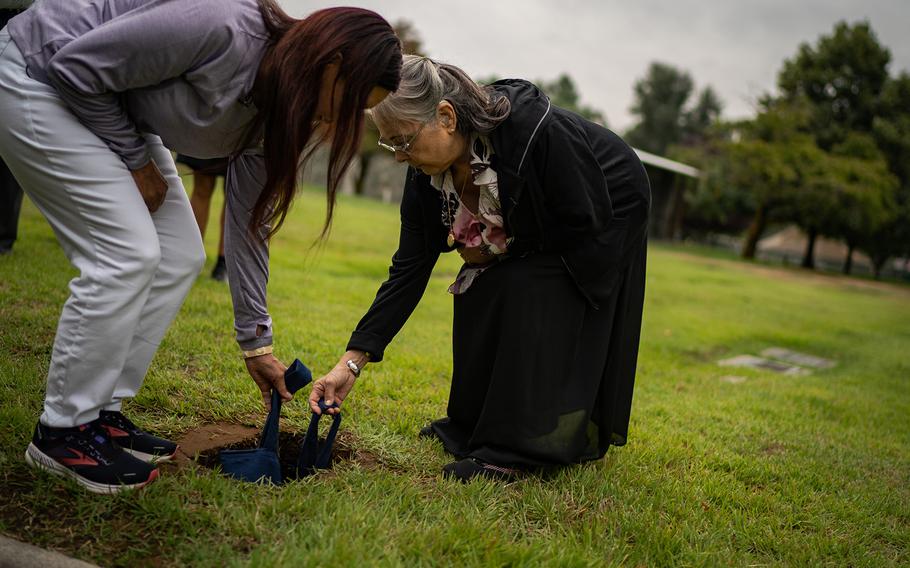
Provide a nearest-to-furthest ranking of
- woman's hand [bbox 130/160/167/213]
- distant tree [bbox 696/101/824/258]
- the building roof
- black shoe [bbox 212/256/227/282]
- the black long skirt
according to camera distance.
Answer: woman's hand [bbox 130/160/167/213] → the black long skirt → black shoe [bbox 212/256/227/282] → the building roof → distant tree [bbox 696/101/824/258]

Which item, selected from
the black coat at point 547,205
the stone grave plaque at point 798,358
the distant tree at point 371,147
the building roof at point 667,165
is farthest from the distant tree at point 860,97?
the black coat at point 547,205

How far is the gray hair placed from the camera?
2.47 m

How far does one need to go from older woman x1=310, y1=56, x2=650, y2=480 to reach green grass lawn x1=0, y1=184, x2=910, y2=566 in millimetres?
236

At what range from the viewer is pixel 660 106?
185 ft

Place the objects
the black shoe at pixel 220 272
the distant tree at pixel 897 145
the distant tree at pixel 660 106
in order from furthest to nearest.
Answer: the distant tree at pixel 660 106 < the distant tree at pixel 897 145 < the black shoe at pixel 220 272

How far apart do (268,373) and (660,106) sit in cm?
5772

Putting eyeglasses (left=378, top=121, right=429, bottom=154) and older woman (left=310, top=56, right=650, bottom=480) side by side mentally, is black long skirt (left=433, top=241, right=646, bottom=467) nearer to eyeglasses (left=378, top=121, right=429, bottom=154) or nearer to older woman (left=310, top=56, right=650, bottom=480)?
older woman (left=310, top=56, right=650, bottom=480)

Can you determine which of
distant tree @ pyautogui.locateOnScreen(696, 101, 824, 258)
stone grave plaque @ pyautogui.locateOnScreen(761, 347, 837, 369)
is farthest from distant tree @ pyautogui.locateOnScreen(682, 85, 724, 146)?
stone grave plaque @ pyautogui.locateOnScreen(761, 347, 837, 369)

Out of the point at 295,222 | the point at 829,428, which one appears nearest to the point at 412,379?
the point at 829,428

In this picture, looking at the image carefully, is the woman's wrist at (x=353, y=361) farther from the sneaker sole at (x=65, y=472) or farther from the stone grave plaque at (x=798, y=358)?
the stone grave plaque at (x=798, y=358)

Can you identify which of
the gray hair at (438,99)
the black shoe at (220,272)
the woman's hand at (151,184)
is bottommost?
the black shoe at (220,272)

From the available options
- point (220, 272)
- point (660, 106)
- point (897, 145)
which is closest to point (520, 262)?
point (220, 272)

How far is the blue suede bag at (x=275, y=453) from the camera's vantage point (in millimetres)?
2461

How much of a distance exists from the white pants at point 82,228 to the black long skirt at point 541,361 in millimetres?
1258
